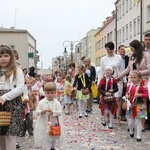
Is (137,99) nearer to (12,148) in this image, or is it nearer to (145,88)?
(145,88)

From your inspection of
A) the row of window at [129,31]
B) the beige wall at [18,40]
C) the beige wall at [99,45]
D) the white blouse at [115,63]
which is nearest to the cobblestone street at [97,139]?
the white blouse at [115,63]

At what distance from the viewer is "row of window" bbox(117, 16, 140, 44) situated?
4066 centimetres

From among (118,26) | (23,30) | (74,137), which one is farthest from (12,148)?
(23,30)

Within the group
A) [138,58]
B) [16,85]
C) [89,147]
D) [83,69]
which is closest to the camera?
[16,85]

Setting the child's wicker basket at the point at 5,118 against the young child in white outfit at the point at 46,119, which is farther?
the young child in white outfit at the point at 46,119

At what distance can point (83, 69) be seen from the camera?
12.7m

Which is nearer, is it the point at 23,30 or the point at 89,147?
the point at 89,147

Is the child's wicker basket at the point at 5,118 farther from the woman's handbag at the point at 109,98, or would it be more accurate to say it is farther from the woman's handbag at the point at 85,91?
the woman's handbag at the point at 85,91

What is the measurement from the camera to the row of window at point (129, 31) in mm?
40656

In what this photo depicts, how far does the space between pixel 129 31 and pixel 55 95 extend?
39.8m

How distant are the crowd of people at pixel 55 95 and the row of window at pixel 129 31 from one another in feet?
92.3

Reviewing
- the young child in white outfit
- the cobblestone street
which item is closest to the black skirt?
the young child in white outfit

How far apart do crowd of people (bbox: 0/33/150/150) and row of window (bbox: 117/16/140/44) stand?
2813cm

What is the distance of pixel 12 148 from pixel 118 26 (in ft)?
162
